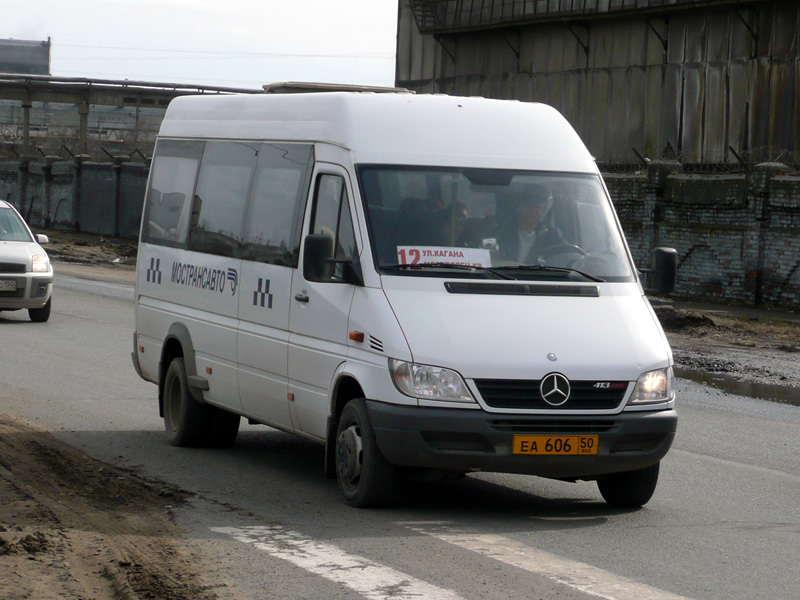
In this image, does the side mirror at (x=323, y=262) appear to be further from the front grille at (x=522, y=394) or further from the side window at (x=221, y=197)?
the side window at (x=221, y=197)

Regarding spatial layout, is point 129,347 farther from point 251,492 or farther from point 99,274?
point 99,274

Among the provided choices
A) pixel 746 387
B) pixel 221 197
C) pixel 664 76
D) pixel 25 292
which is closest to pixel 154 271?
pixel 221 197

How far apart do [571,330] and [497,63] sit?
41.0m

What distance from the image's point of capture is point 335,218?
8148mm

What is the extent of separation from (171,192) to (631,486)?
464 centimetres

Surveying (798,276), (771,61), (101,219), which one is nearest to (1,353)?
(798,276)

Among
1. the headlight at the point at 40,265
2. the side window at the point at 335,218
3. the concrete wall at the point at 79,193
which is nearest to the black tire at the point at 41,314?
the headlight at the point at 40,265

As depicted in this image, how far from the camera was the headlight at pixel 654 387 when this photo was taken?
742cm

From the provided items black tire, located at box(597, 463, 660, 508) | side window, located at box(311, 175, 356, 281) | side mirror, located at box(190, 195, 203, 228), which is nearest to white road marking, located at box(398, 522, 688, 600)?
black tire, located at box(597, 463, 660, 508)

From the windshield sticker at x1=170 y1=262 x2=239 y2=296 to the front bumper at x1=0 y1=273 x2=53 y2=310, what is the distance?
10.2 metres

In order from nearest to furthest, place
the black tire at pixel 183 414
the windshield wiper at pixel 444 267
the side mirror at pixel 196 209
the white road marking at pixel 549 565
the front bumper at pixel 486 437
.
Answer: the white road marking at pixel 549 565 → the front bumper at pixel 486 437 → the windshield wiper at pixel 444 267 → the black tire at pixel 183 414 → the side mirror at pixel 196 209

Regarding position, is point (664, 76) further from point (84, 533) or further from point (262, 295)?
point (84, 533)

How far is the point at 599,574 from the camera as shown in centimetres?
614

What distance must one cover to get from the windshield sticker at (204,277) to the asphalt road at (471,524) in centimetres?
121
